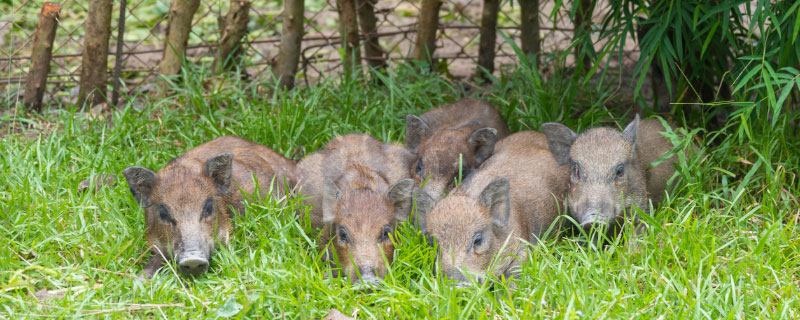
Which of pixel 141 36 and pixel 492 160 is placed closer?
pixel 492 160

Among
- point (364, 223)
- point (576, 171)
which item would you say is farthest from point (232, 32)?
point (576, 171)

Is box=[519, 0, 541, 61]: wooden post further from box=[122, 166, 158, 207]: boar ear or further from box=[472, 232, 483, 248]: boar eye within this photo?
box=[122, 166, 158, 207]: boar ear

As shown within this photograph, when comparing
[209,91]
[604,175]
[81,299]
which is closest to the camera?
[81,299]

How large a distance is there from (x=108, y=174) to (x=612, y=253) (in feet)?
11.2

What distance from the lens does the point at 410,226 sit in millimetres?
4824

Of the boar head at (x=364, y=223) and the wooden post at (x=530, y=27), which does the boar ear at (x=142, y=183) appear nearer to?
the boar head at (x=364, y=223)

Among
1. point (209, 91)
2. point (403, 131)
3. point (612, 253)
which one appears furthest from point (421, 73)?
point (612, 253)

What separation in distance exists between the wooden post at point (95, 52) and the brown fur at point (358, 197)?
2413mm

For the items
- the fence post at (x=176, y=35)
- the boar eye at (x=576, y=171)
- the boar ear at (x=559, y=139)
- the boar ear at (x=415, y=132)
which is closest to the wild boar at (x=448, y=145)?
the boar ear at (x=415, y=132)

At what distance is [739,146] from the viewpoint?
5398mm

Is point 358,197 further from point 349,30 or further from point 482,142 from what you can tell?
point 349,30

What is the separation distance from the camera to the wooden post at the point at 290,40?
7.18 meters

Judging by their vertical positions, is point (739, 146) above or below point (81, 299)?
above

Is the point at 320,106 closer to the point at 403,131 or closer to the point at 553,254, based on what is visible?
the point at 403,131
